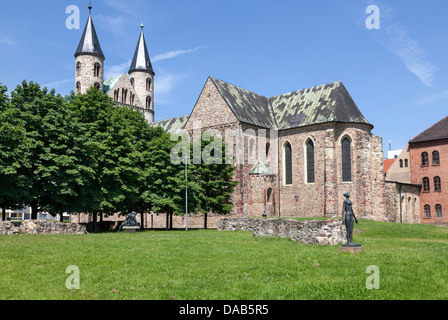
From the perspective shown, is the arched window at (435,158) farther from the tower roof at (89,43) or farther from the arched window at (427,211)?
the tower roof at (89,43)

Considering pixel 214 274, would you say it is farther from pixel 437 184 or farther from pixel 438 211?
pixel 437 184

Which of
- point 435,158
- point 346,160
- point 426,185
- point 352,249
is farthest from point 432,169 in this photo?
point 352,249

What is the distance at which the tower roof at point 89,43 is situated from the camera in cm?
6862

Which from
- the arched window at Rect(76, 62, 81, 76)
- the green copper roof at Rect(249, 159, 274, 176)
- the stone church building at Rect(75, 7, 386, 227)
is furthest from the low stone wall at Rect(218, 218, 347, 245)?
the arched window at Rect(76, 62, 81, 76)

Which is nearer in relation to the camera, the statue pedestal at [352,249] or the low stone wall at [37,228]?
the statue pedestal at [352,249]

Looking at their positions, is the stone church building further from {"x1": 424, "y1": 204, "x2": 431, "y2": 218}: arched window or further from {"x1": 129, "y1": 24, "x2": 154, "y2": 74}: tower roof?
{"x1": 129, "y1": 24, "x2": 154, "y2": 74}: tower roof

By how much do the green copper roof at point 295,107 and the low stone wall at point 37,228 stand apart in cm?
2397

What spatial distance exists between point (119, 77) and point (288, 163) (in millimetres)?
41205

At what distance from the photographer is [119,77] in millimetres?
75312

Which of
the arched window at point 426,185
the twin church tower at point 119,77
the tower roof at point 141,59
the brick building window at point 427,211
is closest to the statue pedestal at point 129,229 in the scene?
the twin church tower at point 119,77

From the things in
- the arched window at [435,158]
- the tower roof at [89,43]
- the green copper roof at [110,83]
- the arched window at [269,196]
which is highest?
the tower roof at [89,43]

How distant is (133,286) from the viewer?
9.16 m
